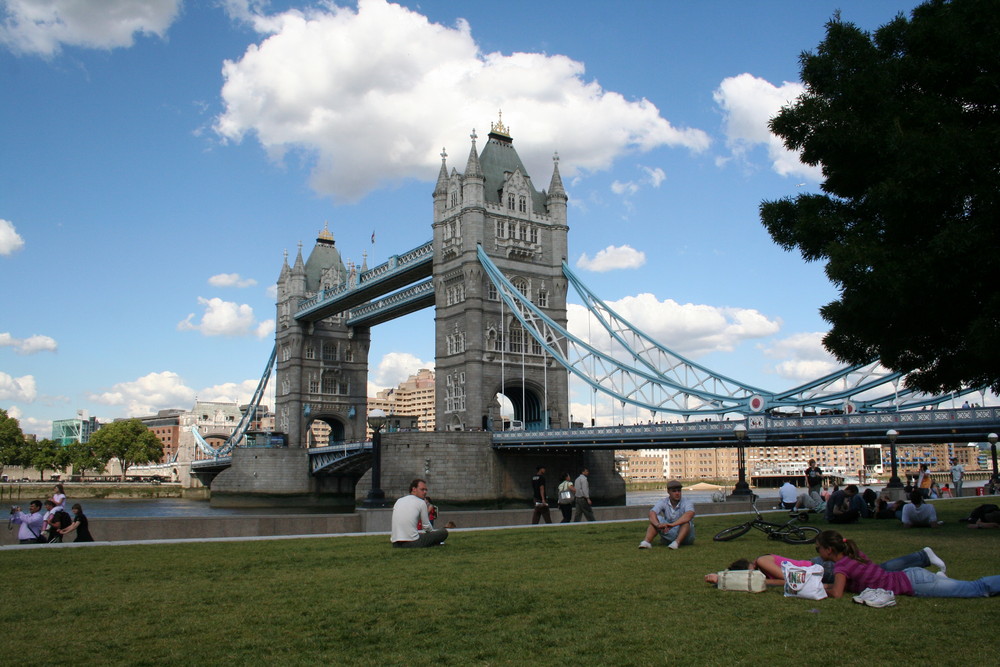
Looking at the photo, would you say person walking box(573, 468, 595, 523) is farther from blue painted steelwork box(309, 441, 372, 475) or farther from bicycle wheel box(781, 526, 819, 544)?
blue painted steelwork box(309, 441, 372, 475)

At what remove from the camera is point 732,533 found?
13.2 metres

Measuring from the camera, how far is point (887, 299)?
14.1 meters

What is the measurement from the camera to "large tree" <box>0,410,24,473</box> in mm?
96375

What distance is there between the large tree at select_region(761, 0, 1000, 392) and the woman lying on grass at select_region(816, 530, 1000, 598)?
655cm

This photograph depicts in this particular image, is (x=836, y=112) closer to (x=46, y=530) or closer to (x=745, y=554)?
(x=745, y=554)

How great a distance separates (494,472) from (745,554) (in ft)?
122

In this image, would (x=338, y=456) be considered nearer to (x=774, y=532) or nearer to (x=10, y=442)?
(x=774, y=532)

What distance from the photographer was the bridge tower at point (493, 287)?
53.4m

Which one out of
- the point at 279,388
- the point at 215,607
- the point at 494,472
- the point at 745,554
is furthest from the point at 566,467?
the point at 215,607

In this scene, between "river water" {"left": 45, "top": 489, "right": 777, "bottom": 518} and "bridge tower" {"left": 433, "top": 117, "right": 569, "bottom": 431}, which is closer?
"river water" {"left": 45, "top": 489, "right": 777, "bottom": 518}

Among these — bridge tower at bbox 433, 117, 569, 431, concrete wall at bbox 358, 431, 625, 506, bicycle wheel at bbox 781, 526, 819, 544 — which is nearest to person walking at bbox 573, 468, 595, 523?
bicycle wheel at bbox 781, 526, 819, 544

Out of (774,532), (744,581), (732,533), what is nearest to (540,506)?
(732,533)

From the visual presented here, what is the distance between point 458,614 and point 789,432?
31540 millimetres

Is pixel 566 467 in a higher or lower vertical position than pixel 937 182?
lower
